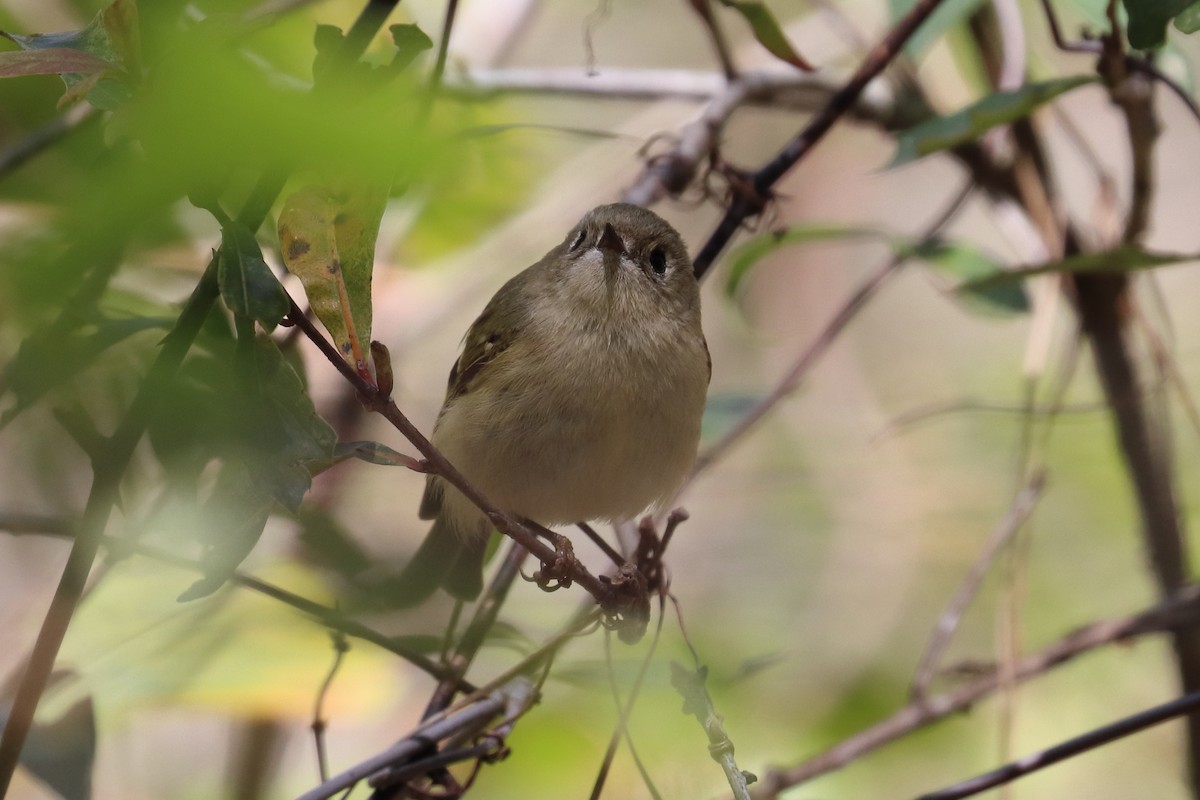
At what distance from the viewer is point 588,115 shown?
13.9 ft

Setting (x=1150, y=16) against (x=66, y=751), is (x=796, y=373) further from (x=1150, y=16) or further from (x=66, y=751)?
(x=66, y=751)

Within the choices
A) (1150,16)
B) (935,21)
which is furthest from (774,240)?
(1150,16)

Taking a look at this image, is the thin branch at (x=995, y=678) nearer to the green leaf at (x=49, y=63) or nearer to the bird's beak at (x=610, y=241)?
the bird's beak at (x=610, y=241)

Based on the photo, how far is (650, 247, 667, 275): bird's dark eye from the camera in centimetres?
254

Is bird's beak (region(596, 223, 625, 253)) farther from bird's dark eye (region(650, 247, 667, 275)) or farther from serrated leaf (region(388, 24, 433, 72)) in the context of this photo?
serrated leaf (region(388, 24, 433, 72))

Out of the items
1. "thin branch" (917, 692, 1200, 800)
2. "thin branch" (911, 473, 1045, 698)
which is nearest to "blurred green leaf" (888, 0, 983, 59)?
"thin branch" (911, 473, 1045, 698)

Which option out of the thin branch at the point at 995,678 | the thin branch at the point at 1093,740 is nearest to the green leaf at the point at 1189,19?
the thin branch at the point at 1093,740

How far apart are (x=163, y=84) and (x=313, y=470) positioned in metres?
0.85

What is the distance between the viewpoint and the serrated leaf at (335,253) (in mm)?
1073

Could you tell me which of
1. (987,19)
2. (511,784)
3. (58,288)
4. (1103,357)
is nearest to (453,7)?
(58,288)

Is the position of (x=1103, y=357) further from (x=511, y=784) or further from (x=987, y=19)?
(x=511, y=784)

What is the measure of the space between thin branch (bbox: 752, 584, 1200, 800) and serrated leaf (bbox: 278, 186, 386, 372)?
4.36 ft

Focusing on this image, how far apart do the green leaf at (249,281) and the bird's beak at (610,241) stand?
137 centimetres

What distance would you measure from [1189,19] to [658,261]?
1.24 metres
